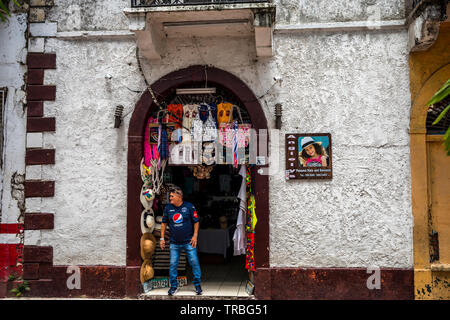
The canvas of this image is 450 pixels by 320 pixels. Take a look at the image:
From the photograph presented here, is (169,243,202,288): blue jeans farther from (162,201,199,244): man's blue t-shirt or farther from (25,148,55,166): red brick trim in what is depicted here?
(25,148,55,166): red brick trim

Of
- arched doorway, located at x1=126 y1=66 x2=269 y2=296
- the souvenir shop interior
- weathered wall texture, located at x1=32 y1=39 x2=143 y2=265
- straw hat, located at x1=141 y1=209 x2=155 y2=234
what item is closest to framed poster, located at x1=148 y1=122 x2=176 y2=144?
the souvenir shop interior

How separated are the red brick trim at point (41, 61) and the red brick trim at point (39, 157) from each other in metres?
1.47

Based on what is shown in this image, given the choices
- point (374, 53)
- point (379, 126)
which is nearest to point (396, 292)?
point (379, 126)

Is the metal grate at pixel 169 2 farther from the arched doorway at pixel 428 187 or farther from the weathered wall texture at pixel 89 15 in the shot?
the arched doorway at pixel 428 187

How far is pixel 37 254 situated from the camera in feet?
22.5

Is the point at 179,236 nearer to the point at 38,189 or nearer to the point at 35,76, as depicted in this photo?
the point at 38,189

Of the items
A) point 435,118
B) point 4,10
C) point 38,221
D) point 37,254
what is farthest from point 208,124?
point 4,10

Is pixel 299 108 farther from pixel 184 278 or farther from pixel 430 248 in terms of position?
pixel 184 278

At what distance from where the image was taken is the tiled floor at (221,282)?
6684mm

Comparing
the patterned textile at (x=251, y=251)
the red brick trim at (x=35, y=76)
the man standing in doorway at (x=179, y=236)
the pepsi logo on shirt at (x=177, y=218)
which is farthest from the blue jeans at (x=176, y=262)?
the red brick trim at (x=35, y=76)

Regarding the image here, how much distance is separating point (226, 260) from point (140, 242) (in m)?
3.00

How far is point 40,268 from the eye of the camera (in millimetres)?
6848

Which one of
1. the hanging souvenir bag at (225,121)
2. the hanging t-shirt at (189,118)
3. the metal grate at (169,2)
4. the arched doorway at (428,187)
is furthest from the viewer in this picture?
the hanging t-shirt at (189,118)

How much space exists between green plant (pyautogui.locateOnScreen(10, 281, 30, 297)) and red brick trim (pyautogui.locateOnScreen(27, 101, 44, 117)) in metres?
2.87
